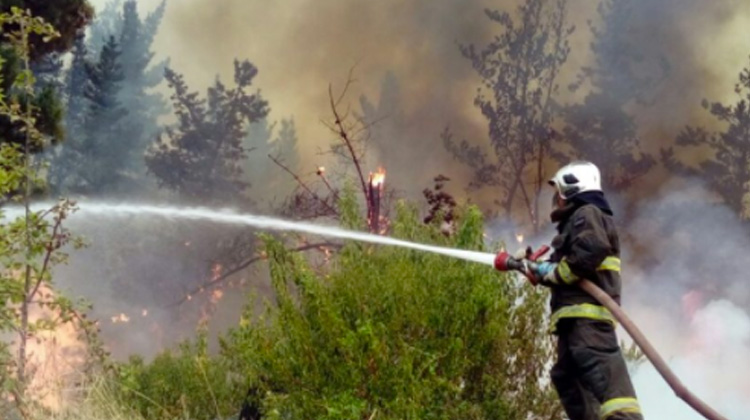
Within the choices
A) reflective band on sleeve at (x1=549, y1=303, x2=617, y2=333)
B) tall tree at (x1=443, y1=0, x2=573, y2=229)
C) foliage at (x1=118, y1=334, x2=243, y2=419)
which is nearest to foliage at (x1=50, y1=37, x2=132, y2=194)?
tall tree at (x1=443, y1=0, x2=573, y2=229)

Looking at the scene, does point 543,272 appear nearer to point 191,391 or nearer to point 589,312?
point 589,312

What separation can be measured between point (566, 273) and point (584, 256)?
149 millimetres

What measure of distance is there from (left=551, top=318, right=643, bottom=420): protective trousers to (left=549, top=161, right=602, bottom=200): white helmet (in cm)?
73

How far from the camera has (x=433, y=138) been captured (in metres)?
28.3

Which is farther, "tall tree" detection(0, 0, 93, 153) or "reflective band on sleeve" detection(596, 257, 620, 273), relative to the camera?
"tall tree" detection(0, 0, 93, 153)

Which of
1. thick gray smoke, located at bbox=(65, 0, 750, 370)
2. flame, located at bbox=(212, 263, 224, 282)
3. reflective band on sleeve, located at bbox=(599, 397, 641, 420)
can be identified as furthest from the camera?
flame, located at bbox=(212, 263, 224, 282)

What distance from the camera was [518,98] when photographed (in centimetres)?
2697

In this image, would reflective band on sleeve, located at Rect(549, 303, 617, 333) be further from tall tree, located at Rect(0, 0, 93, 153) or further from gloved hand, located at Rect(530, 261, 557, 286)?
tall tree, located at Rect(0, 0, 93, 153)

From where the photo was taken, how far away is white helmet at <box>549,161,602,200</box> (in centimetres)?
541

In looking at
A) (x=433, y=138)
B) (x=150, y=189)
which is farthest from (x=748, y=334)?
(x=150, y=189)

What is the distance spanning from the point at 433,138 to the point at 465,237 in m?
22.1

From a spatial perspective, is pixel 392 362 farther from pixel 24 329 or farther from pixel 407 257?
pixel 24 329

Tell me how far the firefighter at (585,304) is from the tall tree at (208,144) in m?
22.8

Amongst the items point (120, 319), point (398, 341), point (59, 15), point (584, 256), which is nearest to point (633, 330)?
point (584, 256)
